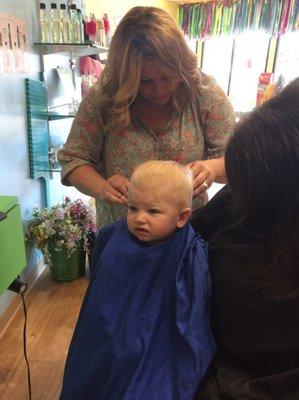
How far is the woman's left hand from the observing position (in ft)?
3.57

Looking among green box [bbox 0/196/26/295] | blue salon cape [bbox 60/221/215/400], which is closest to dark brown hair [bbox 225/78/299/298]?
blue salon cape [bbox 60/221/215/400]

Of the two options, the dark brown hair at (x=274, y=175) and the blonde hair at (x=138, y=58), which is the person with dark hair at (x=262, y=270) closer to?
the dark brown hair at (x=274, y=175)

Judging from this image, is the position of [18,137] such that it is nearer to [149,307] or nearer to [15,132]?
[15,132]

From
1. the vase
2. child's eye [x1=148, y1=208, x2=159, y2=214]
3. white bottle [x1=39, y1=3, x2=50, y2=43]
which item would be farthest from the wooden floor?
white bottle [x1=39, y1=3, x2=50, y2=43]

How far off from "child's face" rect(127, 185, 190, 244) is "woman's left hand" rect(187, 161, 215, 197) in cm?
17

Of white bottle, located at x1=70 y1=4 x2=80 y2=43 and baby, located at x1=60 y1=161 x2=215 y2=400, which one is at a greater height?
white bottle, located at x1=70 y1=4 x2=80 y2=43

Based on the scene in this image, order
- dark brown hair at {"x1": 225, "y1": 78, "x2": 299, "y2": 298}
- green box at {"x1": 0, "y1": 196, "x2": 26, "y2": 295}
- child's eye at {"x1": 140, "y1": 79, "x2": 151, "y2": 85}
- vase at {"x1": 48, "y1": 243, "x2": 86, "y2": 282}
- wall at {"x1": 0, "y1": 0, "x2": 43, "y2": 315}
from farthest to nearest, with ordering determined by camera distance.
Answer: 1. vase at {"x1": 48, "y1": 243, "x2": 86, "y2": 282}
2. wall at {"x1": 0, "y1": 0, "x2": 43, "y2": 315}
3. green box at {"x1": 0, "y1": 196, "x2": 26, "y2": 295}
4. child's eye at {"x1": 140, "y1": 79, "x2": 151, "y2": 85}
5. dark brown hair at {"x1": 225, "y1": 78, "x2": 299, "y2": 298}

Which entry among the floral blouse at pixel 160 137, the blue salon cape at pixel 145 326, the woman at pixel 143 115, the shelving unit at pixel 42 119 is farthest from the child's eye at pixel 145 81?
the shelving unit at pixel 42 119

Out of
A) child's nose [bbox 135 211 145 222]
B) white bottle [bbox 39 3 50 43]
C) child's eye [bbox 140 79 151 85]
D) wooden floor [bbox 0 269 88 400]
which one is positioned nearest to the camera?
child's nose [bbox 135 211 145 222]

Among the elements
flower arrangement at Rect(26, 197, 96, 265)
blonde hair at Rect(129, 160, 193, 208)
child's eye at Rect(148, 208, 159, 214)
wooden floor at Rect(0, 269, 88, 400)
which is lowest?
wooden floor at Rect(0, 269, 88, 400)

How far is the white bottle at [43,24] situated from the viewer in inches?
93.7

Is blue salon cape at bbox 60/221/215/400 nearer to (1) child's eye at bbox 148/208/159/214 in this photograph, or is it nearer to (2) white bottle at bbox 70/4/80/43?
(1) child's eye at bbox 148/208/159/214

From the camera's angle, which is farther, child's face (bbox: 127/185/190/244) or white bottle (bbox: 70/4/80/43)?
white bottle (bbox: 70/4/80/43)

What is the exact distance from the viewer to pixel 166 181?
934 millimetres
